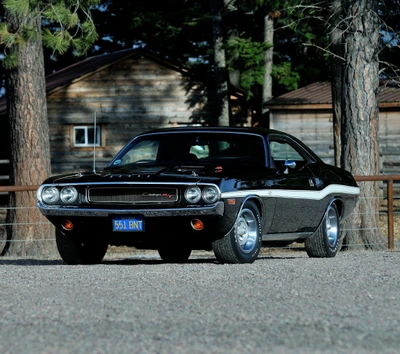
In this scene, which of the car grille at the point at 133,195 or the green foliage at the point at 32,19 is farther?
the green foliage at the point at 32,19

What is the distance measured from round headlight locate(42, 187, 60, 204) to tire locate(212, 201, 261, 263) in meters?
1.83

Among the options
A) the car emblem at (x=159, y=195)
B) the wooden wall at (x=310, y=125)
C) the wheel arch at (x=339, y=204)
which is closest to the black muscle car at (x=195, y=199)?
the car emblem at (x=159, y=195)

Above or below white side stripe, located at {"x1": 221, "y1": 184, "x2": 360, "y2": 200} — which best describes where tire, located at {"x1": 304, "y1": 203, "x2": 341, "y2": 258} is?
below

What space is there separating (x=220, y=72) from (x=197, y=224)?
28.2m

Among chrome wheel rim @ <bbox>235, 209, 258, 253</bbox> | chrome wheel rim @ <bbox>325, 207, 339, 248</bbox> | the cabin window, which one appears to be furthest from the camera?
the cabin window

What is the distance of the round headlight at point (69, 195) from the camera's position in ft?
37.9

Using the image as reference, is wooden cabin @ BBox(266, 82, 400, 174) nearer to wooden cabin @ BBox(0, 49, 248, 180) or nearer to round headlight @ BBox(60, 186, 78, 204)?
wooden cabin @ BBox(0, 49, 248, 180)

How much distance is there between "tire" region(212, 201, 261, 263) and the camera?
1123cm

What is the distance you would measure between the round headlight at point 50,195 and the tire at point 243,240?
1832 millimetres

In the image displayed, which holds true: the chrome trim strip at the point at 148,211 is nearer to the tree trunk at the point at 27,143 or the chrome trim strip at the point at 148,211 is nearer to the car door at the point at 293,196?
the car door at the point at 293,196

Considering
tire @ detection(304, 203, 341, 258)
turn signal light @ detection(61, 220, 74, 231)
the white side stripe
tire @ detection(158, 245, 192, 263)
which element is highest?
the white side stripe

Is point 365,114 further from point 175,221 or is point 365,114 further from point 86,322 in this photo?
point 86,322

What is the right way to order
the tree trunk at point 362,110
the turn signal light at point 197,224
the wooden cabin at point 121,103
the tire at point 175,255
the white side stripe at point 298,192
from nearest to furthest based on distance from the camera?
the turn signal light at point 197,224 < the white side stripe at point 298,192 < the tire at point 175,255 < the tree trunk at point 362,110 < the wooden cabin at point 121,103

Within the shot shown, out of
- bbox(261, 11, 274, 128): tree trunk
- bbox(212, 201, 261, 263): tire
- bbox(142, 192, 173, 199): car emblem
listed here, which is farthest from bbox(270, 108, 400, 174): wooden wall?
bbox(142, 192, 173, 199): car emblem
